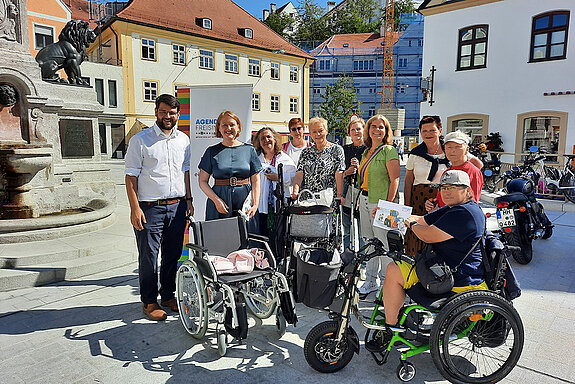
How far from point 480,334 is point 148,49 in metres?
29.1

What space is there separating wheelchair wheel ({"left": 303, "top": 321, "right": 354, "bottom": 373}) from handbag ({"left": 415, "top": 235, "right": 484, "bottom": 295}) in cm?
70

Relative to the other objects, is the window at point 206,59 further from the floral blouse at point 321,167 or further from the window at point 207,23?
the floral blouse at point 321,167

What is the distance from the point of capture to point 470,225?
2.79 meters

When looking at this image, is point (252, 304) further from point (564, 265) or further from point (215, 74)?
point (215, 74)

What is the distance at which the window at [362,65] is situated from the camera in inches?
1944

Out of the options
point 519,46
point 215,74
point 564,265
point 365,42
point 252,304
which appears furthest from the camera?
point 365,42

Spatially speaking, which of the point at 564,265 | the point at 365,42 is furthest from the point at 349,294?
the point at 365,42

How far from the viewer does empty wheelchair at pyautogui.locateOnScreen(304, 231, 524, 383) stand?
270cm

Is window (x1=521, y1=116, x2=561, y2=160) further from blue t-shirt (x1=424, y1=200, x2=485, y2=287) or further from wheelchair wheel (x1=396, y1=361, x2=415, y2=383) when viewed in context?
wheelchair wheel (x1=396, y1=361, x2=415, y2=383)

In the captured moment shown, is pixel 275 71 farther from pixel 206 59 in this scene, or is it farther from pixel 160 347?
pixel 160 347

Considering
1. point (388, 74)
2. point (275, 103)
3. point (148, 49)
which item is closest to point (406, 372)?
point (148, 49)

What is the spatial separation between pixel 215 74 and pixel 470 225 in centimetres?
3090

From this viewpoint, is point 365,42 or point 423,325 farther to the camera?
point 365,42

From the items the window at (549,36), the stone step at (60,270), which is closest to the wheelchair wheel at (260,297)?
the stone step at (60,270)
